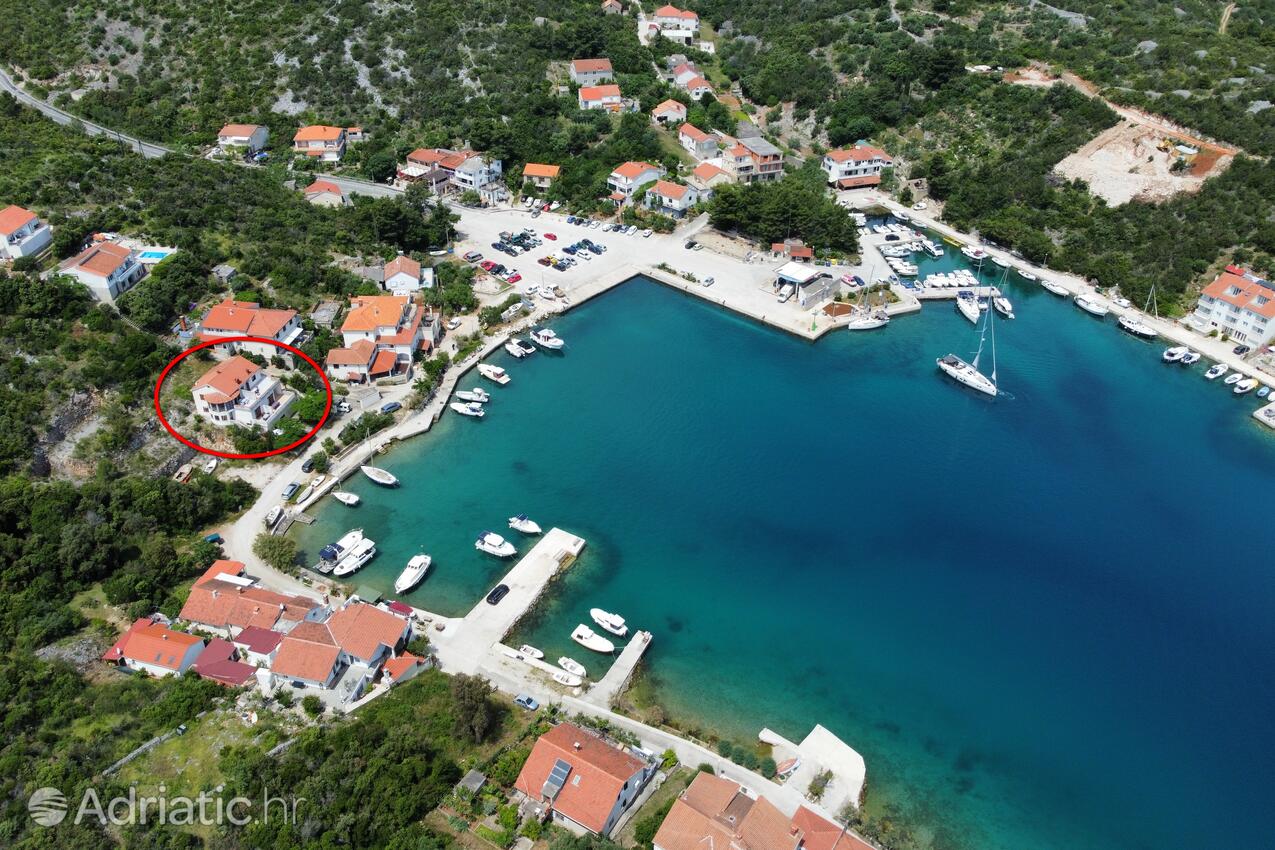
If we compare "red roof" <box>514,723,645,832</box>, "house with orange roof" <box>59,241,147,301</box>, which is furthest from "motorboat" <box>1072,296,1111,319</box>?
"house with orange roof" <box>59,241,147,301</box>

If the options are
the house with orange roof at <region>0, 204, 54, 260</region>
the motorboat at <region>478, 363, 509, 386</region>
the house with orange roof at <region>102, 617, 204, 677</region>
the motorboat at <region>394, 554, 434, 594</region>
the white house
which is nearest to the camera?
the house with orange roof at <region>102, 617, 204, 677</region>

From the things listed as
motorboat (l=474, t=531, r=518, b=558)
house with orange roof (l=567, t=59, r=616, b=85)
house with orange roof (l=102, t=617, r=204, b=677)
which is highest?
house with orange roof (l=567, t=59, r=616, b=85)

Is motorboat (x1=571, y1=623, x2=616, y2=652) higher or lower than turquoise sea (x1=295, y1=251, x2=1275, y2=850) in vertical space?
lower

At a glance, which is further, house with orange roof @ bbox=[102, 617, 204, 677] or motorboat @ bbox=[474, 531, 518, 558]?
motorboat @ bbox=[474, 531, 518, 558]

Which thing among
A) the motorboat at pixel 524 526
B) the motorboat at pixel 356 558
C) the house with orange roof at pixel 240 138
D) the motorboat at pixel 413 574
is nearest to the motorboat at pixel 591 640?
the motorboat at pixel 524 526

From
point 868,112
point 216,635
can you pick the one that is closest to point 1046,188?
point 868,112

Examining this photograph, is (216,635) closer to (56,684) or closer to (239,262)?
(56,684)

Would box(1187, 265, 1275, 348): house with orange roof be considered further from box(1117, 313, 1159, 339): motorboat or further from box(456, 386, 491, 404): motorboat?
box(456, 386, 491, 404): motorboat
